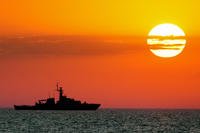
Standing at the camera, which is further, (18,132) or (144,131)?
(144,131)

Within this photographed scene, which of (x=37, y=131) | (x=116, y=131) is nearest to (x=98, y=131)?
(x=116, y=131)

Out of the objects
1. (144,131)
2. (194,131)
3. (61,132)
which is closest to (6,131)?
(61,132)

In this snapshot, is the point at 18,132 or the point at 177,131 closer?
the point at 18,132

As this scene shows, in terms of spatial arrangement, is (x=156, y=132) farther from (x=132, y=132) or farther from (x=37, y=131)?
(x=37, y=131)

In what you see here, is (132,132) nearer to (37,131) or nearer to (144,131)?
(144,131)

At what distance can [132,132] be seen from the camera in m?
115

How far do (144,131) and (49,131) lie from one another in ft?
57.0

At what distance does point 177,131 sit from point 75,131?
19.0 meters

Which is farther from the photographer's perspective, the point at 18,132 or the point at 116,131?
the point at 116,131

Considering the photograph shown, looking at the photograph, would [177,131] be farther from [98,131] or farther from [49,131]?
[49,131]

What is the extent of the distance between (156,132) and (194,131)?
804 centimetres

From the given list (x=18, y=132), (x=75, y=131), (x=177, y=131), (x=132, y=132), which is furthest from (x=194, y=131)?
(x=18, y=132)

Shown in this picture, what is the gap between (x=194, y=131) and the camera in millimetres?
118188

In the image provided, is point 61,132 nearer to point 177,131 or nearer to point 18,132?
point 18,132
